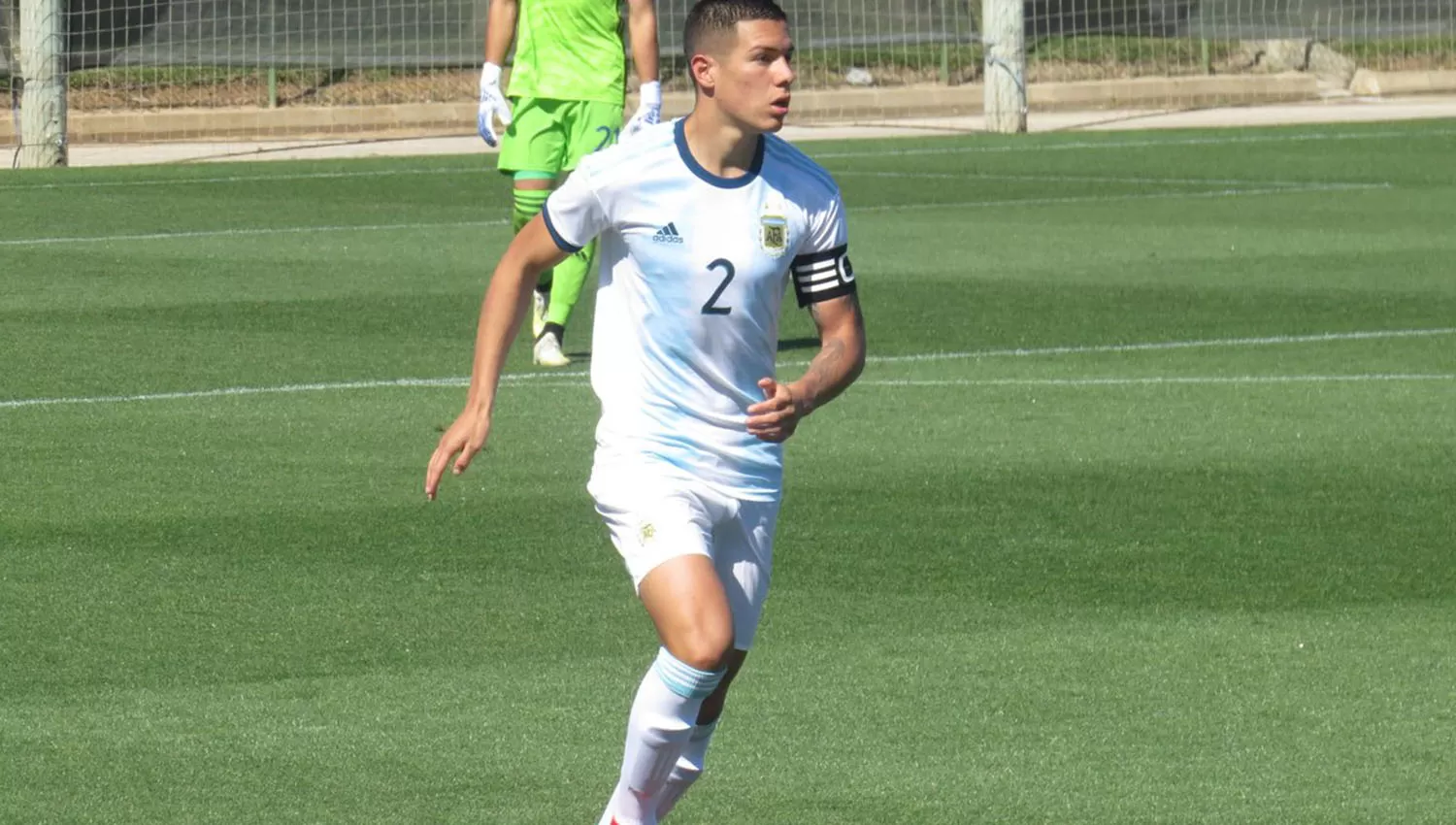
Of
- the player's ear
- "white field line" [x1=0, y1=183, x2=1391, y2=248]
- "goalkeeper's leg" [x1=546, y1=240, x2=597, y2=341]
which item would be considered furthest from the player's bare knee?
"white field line" [x1=0, y1=183, x2=1391, y2=248]

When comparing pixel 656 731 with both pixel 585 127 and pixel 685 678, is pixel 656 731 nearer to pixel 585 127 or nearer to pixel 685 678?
pixel 685 678

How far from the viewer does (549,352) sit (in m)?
12.2

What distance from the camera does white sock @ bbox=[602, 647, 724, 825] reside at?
17.6 ft

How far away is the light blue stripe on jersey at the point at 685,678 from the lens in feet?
17.5

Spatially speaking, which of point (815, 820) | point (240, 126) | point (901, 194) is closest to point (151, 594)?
point (815, 820)

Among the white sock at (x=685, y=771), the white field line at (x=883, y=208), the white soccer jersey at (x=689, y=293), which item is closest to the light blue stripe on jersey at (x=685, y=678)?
the white sock at (x=685, y=771)

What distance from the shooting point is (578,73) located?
12430 mm

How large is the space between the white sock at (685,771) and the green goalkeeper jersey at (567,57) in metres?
7.09

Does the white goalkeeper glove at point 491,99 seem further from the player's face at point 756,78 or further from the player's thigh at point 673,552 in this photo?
the player's thigh at point 673,552

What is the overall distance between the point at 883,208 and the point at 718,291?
12.9 m

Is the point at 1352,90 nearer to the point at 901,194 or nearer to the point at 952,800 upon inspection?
the point at 901,194

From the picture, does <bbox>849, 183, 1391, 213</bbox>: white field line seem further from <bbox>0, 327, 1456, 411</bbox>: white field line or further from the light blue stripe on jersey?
the light blue stripe on jersey

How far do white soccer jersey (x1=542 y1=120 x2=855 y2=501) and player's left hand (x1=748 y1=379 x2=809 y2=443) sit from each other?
220mm

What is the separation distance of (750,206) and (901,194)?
13763 millimetres
